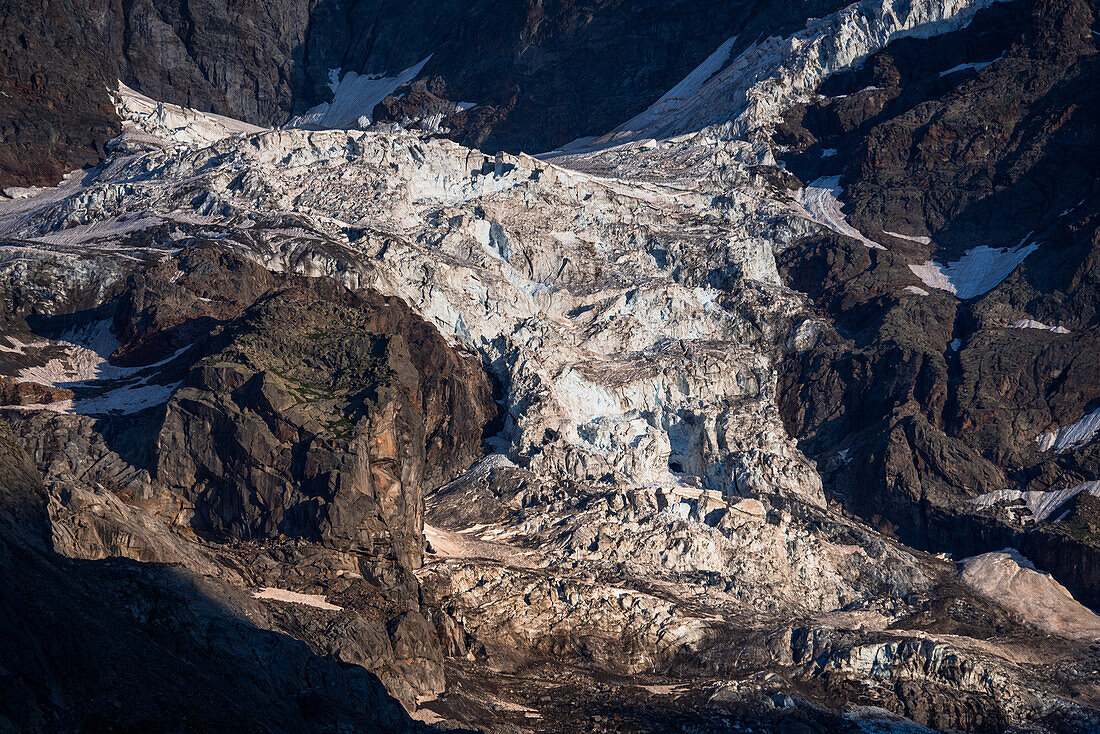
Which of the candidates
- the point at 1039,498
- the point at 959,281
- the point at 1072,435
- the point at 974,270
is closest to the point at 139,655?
the point at 1039,498

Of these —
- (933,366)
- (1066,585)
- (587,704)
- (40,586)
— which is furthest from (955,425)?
(40,586)

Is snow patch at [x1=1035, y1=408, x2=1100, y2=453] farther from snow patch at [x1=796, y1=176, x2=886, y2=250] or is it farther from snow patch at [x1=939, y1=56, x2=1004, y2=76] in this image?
snow patch at [x1=939, y1=56, x2=1004, y2=76]

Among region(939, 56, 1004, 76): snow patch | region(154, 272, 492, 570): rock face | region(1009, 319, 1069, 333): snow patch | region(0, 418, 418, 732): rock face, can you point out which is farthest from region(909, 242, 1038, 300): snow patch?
region(0, 418, 418, 732): rock face

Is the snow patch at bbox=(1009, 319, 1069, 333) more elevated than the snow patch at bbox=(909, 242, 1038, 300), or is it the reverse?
the snow patch at bbox=(909, 242, 1038, 300)

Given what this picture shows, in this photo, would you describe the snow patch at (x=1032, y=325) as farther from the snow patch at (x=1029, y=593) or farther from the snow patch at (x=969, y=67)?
the snow patch at (x=969, y=67)

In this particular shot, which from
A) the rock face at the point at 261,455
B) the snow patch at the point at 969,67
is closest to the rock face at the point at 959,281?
the snow patch at the point at 969,67

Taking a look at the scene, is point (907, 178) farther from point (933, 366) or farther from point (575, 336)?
point (575, 336)

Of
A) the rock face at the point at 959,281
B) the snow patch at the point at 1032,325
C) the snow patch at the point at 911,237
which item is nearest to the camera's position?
the rock face at the point at 959,281
